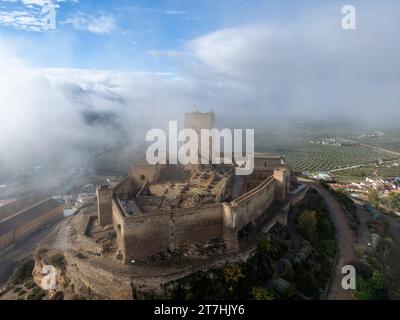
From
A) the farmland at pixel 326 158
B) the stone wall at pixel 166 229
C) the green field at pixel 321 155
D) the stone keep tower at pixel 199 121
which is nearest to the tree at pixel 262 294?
the stone wall at pixel 166 229

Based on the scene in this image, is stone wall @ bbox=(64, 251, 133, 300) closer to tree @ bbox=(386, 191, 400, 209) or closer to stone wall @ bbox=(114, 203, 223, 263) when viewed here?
stone wall @ bbox=(114, 203, 223, 263)

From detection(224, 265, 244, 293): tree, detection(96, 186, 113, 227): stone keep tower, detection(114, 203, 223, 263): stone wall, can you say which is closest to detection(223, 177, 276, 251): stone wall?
detection(114, 203, 223, 263): stone wall

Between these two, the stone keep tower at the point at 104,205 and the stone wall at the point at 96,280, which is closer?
the stone wall at the point at 96,280

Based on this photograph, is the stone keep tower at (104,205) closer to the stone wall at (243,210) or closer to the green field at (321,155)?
the stone wall at (243,210)

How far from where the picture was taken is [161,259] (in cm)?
1622

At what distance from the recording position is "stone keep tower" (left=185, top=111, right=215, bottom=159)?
95.7 ft

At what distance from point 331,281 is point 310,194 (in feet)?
35.8

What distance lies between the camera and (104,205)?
2042 centimetres

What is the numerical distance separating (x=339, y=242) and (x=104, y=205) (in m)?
16.0

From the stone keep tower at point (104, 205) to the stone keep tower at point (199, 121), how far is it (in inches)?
414

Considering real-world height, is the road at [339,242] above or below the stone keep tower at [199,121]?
below

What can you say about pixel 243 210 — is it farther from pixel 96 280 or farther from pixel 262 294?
pixel 96 280

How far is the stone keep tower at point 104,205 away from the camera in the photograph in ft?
66.7

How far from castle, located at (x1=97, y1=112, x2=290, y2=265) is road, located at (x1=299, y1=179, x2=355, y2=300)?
4896 millimetres
